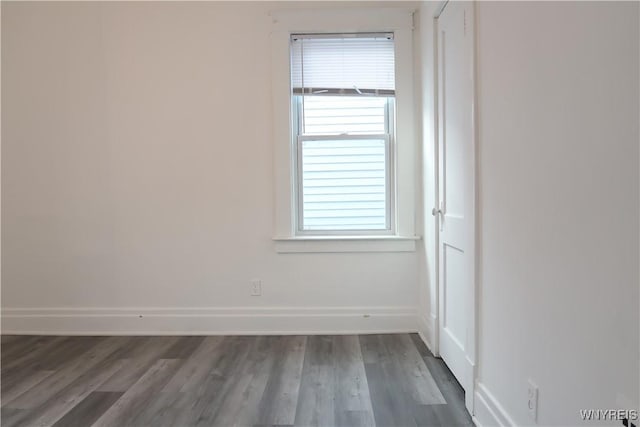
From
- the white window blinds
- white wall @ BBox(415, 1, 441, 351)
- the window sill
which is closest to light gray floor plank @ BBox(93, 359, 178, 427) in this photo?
the window sill

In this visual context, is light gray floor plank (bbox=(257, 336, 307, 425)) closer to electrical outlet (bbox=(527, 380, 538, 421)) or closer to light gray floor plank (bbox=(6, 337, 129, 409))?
electrical outlet (bbox=(527, 380, 538, 421))

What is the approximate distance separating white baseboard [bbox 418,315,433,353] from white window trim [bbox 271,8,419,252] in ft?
1.77

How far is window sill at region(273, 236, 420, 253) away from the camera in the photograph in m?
2.95

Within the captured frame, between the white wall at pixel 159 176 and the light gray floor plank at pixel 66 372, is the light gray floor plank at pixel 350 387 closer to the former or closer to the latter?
the white wall at pixel 159 176

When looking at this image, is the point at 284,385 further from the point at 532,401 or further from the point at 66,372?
the point at 66,372

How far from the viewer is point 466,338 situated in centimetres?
193

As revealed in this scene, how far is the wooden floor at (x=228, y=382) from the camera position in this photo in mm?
1848

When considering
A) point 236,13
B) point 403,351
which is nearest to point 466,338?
point 403,351

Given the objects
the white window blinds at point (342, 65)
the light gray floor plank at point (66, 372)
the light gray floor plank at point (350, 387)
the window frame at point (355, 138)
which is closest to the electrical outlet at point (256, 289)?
the window frame at point (355, 138)

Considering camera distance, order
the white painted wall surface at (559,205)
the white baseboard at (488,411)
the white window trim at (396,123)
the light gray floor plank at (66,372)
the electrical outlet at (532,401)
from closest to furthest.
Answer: the white painted wall surface at (559,205) < the electrical outlet at (532,401) < the white baseboard at (488,411) < the light gray floor plank at (66,372) < the white window trim at (396,123)

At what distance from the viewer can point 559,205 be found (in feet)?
3.83

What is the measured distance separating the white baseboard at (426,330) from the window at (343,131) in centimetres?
71

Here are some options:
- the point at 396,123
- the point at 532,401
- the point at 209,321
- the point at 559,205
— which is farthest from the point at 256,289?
Answer: the point at 559,205

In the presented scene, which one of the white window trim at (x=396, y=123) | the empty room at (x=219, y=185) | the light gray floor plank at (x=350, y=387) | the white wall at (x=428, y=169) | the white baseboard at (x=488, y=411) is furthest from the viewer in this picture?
the white window trim at (x=396, y=123)
